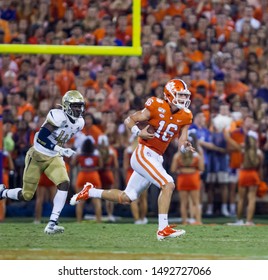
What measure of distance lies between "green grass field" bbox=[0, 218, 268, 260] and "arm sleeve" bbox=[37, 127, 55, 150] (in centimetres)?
97

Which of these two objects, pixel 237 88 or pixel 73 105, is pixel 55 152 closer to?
pixel 73 105

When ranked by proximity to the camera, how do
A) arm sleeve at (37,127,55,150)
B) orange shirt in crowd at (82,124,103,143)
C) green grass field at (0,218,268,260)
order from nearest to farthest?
green grass field at (0,218,268,260) < arm sleeve at (37,127,55,150) < orange shirt in crowd at (82,124,103,143)

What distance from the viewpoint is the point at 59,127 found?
12.2 metres

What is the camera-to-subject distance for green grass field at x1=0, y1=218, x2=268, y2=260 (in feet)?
33.7

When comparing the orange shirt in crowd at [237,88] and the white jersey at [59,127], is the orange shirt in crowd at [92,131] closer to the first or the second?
the orange shirt in crowd at [237,88]

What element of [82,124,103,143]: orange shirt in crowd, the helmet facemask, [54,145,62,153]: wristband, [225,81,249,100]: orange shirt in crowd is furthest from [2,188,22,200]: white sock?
[225,81,249,100]: orange shirt in crowd

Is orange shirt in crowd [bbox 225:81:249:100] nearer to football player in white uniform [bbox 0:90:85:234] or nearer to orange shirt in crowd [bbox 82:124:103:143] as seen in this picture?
orange shirt in crowd [bbox 82:124:103:143]

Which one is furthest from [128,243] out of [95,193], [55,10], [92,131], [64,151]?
[55,10]

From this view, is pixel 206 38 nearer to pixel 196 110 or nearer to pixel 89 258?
pixel 196 110

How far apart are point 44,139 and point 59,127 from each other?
0.22 metres

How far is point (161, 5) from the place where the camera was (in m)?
18.5

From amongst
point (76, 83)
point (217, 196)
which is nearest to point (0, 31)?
point (76, 83)

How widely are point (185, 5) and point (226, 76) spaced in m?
1.91

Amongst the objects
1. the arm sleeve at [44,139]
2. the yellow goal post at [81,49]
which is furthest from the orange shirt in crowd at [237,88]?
the arm sleeve at [44,139]
